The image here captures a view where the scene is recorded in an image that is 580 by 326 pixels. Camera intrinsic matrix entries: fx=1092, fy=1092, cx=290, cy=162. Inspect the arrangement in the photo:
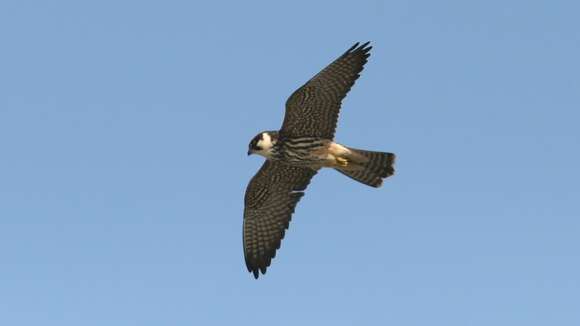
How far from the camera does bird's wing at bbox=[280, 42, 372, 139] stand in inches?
802

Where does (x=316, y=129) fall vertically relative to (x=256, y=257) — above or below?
above

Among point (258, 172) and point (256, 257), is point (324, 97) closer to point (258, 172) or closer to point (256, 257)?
point (258, 172)

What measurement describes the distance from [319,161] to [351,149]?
653 mm

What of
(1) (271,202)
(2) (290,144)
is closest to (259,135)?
(2) (290,144)

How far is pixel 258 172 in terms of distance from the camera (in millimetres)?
22062

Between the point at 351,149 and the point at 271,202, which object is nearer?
the point at 351,149

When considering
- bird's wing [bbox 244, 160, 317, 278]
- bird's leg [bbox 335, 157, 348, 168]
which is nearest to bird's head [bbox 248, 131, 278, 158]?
bird's leg [bbox 335, 157, 348, 168]

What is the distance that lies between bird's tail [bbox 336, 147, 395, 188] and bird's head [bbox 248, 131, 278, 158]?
1.49 metres

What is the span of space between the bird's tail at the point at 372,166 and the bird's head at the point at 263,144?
1.49 m

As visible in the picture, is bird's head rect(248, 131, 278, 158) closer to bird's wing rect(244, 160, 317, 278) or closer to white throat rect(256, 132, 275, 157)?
white throat rect(256, 132, 275, 157)

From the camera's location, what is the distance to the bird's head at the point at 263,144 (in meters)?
20.5

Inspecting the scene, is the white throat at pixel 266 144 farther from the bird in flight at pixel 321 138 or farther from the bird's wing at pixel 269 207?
the bird's wing at pixel 269 207

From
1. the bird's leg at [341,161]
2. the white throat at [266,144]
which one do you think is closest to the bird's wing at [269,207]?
the bird's leg at [341,161]

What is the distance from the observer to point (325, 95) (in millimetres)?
20453
